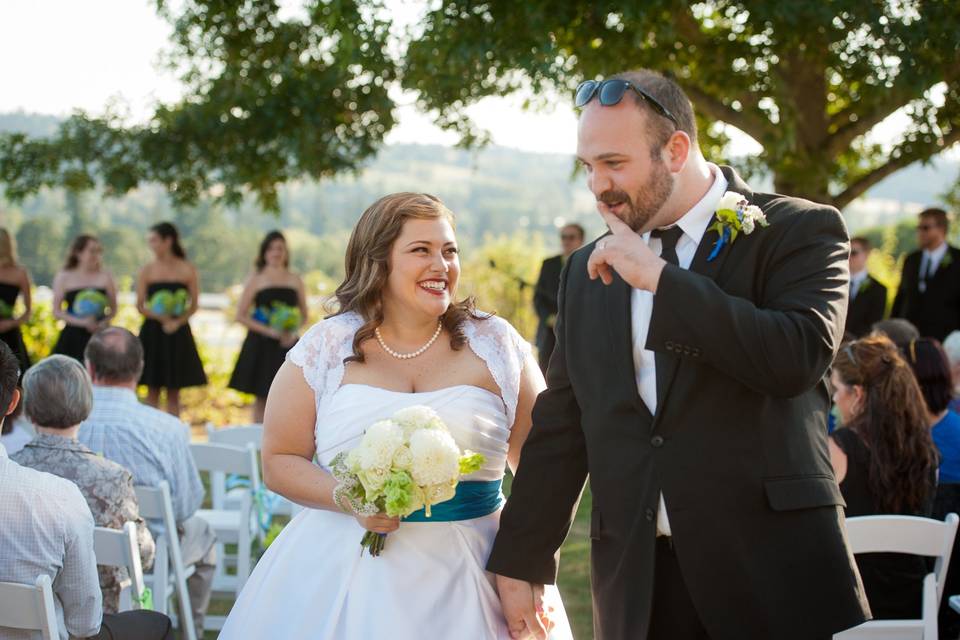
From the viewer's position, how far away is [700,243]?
2506 millimetres

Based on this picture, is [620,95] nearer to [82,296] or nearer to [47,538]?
[47,538]

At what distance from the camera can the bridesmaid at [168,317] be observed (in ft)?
33.9

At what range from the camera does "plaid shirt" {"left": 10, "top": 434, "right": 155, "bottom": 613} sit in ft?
13.1

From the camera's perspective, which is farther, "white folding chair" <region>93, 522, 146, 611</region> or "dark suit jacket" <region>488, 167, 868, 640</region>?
"white folding chair" <region>93, 522, 146, 611</region>

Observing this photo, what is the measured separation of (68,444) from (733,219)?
109 inches

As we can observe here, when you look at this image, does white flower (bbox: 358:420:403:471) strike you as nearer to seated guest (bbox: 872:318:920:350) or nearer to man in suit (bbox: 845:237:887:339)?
seated guest (bbox: 872:318:920:350)

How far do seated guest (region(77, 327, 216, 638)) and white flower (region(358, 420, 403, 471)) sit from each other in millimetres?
2385

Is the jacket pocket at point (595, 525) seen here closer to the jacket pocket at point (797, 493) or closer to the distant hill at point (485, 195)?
the jacket pocket at point (797, 493)

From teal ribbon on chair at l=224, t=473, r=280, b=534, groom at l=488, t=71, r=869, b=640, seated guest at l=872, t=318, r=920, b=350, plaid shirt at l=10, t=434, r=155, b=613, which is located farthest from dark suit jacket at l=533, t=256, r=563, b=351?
groom at l=488, t=71, r=869, b=640

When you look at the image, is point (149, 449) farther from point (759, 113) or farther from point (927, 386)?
point (759, 113)

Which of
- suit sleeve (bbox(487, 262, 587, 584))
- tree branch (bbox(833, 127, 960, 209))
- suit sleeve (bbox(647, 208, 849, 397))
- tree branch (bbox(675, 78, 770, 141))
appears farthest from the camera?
tree branch (bbox(833, 127, 960, 209))

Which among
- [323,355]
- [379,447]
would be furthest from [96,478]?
[379,447]

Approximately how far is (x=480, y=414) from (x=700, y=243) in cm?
104

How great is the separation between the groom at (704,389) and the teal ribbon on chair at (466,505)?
2.33 feet
